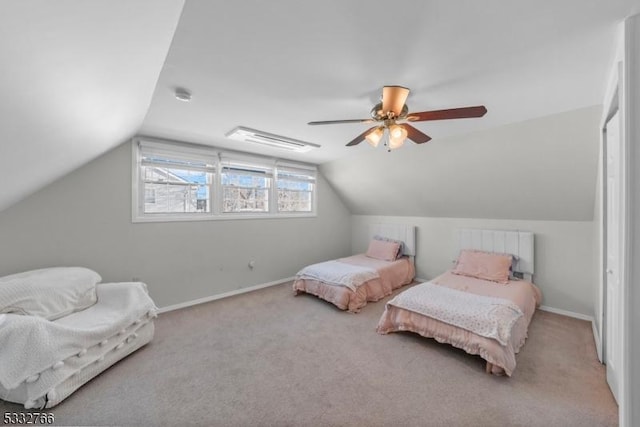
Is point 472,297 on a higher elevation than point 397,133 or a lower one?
lower

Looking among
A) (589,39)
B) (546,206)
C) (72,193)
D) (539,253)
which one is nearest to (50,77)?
(72,193)

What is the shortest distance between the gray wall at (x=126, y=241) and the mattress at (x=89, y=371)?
0.89 meters

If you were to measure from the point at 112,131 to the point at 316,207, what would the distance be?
325 centimetres

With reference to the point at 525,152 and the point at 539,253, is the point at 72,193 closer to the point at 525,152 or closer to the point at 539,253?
the point at 525,152

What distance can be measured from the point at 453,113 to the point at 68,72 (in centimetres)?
212

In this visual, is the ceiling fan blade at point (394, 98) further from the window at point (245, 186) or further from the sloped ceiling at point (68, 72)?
the window at point (245, 186)

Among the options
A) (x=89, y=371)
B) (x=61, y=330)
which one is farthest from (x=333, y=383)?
(x=61, y=330)

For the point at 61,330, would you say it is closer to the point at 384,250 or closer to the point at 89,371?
the point at 89,371

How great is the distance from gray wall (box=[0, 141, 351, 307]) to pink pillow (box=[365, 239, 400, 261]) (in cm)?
154

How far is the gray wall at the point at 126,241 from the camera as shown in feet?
7.82

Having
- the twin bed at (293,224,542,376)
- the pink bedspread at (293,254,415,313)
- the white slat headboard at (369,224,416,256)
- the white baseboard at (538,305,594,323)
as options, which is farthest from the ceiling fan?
the white baseboard at (538,305,594,323)

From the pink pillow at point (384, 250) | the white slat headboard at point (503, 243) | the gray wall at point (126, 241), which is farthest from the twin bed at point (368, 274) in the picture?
the gray wall at point (126, 241)

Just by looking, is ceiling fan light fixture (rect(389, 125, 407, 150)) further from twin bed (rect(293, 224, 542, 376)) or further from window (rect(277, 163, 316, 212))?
window (rect(277, 163, 316, 212))

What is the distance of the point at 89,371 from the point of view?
183cm
